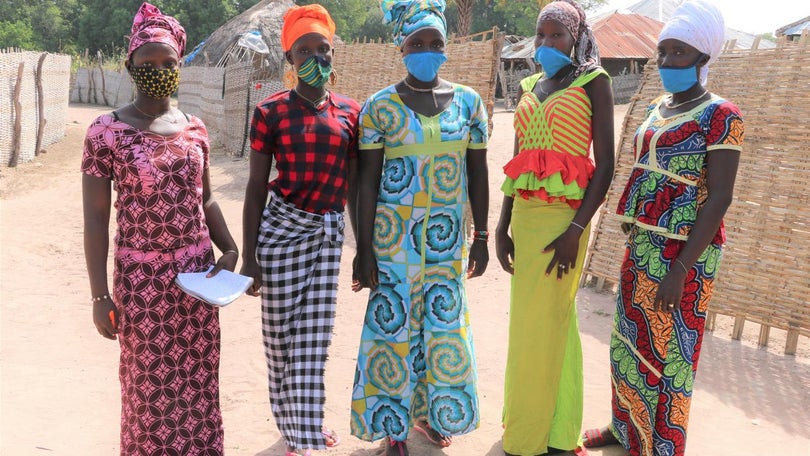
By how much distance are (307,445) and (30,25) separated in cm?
4383

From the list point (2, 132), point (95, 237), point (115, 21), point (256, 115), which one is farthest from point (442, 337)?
point (115, 21)

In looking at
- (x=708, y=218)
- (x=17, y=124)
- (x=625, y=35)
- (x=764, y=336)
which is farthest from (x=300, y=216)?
(x=625, y=35)

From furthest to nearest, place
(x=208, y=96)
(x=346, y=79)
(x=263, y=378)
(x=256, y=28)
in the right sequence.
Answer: (x=256, y=28) < (x=208, y=96) < (x=346, y=79) < (x=263, y=378)

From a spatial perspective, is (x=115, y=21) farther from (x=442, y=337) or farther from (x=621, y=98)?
(x=442, y=337)

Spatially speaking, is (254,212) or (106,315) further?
(254,212)

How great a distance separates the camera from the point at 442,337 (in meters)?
3.20

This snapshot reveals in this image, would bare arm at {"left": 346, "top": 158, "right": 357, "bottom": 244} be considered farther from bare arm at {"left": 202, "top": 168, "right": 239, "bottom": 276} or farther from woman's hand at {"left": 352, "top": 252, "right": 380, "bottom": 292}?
bare arm at {"left": 202, "top": 168, "right": 239, "bottom": 276}

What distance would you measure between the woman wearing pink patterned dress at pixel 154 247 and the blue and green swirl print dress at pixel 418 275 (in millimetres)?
735

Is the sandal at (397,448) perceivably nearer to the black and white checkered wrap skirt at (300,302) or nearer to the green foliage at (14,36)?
the black and white checkered wrap skirt at (300,302)

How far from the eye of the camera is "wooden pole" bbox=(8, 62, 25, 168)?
41.3 ft

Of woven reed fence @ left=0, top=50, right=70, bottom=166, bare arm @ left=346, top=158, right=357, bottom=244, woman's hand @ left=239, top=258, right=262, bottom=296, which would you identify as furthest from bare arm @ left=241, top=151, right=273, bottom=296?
woven reed fence @ left=0, top=50, right=70, bottom=166

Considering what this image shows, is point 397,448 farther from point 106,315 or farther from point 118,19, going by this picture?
point 118,19

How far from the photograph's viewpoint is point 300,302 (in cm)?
316

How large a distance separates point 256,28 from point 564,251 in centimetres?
2127
